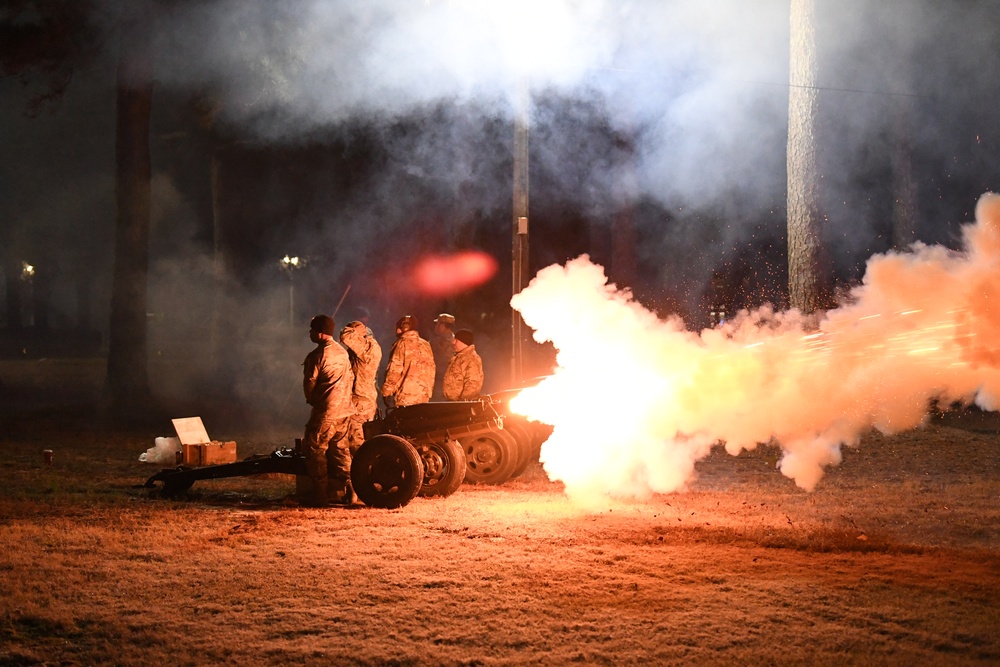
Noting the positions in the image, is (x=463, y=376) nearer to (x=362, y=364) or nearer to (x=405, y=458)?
(x=362, y=364)

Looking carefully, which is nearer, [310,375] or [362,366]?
[310,375]

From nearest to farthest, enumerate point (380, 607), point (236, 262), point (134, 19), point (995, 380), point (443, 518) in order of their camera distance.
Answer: point (380, 607) → point (995, 380) → point (443, 518) → point (134, 19) → point (236, 262)

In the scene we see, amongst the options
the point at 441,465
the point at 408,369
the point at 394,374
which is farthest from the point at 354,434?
the point at 408,369

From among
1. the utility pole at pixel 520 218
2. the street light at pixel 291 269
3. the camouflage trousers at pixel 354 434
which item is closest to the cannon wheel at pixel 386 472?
the camouflage trousers at pixel 354 434

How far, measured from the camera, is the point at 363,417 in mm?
11000

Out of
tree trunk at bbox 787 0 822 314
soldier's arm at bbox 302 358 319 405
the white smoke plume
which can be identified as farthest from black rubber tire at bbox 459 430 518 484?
tree trunk at bbox 787 0 822 314

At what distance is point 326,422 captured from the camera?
1048 cm

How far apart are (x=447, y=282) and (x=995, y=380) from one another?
1757 cm

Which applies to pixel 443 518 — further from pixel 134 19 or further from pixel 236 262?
pixel 236 262

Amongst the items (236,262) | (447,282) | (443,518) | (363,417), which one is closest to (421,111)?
(447,282)

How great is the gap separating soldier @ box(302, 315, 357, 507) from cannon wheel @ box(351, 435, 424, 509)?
0.98ft

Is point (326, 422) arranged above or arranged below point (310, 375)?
below

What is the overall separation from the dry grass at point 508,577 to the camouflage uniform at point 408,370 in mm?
1707

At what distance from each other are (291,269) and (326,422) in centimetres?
3578
